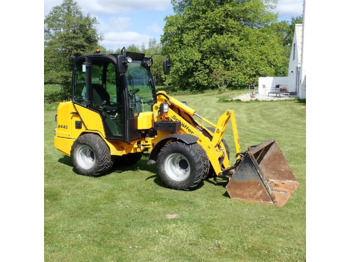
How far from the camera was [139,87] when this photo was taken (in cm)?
732

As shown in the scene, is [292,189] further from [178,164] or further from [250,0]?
[250,0]

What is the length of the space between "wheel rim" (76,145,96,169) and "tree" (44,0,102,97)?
2560 cm

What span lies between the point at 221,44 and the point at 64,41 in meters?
15.3

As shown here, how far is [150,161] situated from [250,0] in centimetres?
3758

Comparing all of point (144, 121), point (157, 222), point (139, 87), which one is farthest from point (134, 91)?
point (157, 222)

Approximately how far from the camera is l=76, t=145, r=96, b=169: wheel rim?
7711 millimetres

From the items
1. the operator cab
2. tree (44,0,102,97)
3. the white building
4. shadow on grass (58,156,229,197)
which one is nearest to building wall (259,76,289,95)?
the white building

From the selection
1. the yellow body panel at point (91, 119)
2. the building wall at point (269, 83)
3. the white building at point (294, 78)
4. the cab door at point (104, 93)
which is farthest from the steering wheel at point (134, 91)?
the building wall at point (269, 83)

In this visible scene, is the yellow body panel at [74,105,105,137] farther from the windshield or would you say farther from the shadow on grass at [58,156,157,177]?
the shadow on grass at [58,156,157,177]

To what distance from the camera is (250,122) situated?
16344mm

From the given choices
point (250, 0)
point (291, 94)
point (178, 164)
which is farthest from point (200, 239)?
point (250, 0)

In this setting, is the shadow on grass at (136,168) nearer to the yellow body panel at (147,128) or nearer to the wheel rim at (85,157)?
the wheel rim at (85,157)

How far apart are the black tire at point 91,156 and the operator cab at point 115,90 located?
0.93ft

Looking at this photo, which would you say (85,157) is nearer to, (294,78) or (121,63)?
(121,63)
